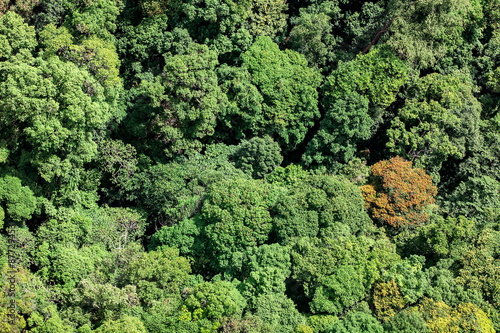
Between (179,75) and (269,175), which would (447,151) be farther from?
(179,75)

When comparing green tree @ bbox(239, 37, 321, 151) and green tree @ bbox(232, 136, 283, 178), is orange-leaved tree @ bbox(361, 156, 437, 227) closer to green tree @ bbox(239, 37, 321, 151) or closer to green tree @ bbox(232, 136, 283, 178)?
green tree @ bbox(232, 136, 283, 178)

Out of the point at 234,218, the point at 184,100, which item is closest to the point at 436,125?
the point at 234,218

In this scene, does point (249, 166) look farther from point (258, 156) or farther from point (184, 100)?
point (184, 100)

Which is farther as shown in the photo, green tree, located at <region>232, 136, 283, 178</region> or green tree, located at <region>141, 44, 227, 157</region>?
green tree, located at <region>232, 136, 283, 178</region>

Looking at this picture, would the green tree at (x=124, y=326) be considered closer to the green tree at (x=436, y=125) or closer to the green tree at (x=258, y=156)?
the green tree at (x=258, y=156)

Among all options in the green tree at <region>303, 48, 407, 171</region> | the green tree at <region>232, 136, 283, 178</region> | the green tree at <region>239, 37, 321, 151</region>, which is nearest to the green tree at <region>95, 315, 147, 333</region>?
the green tree at <region>232, 136, 283, 178</region>
